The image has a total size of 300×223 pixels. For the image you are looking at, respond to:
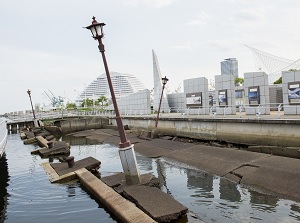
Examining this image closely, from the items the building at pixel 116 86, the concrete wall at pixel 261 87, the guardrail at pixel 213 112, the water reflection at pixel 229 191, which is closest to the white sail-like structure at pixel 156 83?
the guardrail at pixel 213 112

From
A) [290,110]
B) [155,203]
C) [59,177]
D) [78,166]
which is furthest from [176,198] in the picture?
[290,110]

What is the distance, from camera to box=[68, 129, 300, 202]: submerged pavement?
10.0m

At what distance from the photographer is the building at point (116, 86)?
6550 inches

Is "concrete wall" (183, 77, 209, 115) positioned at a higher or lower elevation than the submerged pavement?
higher

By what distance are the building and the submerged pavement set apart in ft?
459

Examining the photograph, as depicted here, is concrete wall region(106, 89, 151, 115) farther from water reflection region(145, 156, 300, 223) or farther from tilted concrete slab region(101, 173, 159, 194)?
tilted concrete slab region(101, 173, 159, 194)

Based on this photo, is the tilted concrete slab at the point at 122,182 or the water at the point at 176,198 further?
the tilted concrete slab at the point at 122,182

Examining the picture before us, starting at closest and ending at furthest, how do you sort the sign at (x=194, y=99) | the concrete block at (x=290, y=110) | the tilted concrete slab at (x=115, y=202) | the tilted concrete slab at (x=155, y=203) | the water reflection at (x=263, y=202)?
the tilted concrete slab at (x=115, y=202) → the tilted concrete slab at (x=155, y=203) → the water reflection at (x=263, y=202) → the concrete block at (x=290, y=110) → the sign at (x=194, y=99)

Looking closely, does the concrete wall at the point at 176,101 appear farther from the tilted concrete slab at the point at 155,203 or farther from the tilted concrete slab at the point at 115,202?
the tilted concrete slab at the point at 155,203

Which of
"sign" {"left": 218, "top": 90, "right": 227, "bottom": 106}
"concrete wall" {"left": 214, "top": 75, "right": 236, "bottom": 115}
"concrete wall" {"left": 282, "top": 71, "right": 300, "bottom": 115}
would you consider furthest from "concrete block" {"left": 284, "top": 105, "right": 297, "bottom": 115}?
"sign" {"left": 218, "top": 90, "right": 227, "bottom": 106}

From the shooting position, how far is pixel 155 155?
18125 mm

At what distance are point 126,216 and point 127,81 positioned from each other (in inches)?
6518

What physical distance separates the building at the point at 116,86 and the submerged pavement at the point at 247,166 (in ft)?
459

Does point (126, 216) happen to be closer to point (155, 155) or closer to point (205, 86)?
point (155, 155)
